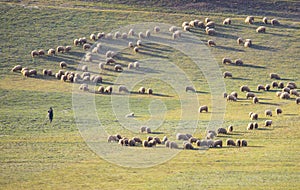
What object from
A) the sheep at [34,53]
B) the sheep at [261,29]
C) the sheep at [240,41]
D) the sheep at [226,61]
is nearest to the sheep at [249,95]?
the sheep at [226,61]

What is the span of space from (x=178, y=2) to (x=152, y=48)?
12.5 meters

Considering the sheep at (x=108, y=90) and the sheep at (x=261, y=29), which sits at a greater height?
the sheep at (x=261, y=29)

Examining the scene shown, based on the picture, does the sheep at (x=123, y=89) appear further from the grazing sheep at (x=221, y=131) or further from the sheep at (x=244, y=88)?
the grazing sheep at (x=221, y=131)

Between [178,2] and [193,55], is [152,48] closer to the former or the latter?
[193,55]

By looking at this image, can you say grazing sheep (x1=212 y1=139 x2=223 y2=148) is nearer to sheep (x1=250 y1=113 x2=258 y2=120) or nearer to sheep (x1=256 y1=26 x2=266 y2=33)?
sheep (x1=250 y1=113 x2=258 y2=120)

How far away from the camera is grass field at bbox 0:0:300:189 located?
42406 millimetres

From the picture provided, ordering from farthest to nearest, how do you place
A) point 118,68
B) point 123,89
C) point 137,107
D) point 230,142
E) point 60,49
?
point 60,49 < point 118,68 < point 123,89 < point 137,107 < point 230,142

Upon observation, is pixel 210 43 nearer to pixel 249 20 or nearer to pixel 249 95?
pixel 249 20

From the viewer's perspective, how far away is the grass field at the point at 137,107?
42.4 meters

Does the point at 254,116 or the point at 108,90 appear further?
the point at 108,90

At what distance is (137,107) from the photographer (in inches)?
2445

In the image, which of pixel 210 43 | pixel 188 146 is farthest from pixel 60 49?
pixel 188 146

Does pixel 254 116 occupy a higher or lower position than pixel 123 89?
lower

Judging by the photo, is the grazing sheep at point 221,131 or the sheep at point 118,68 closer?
the grazing sheep at point 221,131
